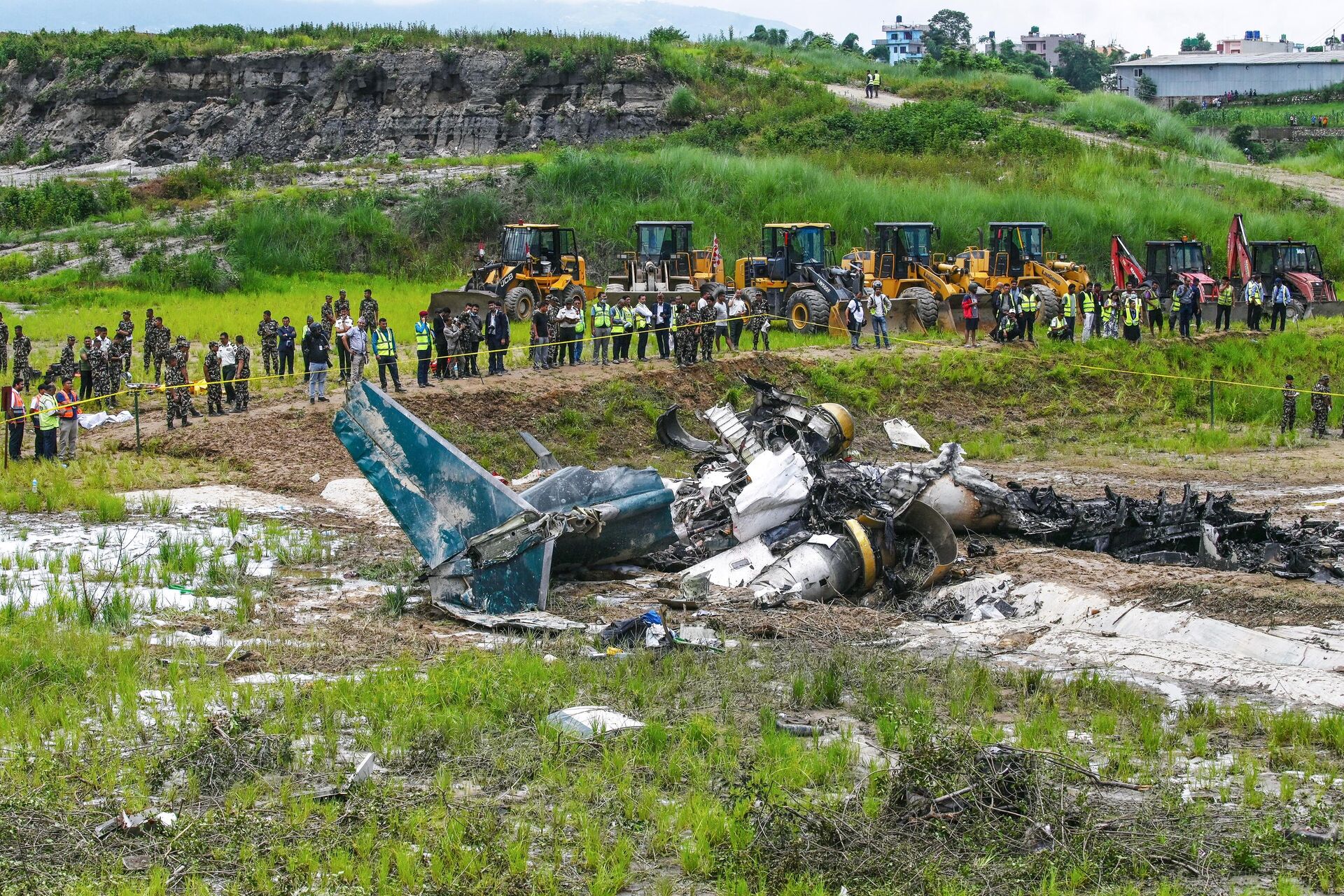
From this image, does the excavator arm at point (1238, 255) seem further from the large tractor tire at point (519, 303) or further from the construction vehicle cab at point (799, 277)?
the large tractor tire at point (519, 303)

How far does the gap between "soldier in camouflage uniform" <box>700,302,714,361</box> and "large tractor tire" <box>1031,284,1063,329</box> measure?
340 inches

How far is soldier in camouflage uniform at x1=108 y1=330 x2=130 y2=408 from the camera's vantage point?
1998cm

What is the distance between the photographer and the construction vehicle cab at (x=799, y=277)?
28.1m

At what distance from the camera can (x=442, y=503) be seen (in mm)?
11602

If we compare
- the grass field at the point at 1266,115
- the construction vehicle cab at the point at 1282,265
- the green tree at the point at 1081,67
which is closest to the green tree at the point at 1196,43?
the green tree at the point at 1081,67

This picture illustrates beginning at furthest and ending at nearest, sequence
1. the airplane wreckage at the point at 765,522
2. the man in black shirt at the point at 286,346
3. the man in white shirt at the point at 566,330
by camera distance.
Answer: the man in white shirt at the point at 566,330, the man in black shirt at the point at 286,346, the airplane wreckage at the point at 765,522

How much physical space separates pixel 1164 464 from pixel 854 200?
21601 millimetres

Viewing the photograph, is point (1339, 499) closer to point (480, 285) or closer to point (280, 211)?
point (480, 285)

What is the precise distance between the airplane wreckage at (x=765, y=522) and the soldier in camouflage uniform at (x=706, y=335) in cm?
806

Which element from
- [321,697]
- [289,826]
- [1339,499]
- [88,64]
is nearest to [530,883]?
[289,826]

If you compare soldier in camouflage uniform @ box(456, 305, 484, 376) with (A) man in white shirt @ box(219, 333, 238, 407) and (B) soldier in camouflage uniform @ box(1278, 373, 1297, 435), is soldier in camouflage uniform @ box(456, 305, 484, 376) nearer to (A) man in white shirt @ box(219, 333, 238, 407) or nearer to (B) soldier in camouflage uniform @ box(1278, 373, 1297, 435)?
(A) man in white shirt @ box(219, 333, 238, 407)

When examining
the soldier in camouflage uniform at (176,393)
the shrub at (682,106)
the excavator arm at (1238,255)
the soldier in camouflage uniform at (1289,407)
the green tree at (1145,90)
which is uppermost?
the green tree at (1145,90)

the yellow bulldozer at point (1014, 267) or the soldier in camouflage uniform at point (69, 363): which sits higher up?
the yellow bulldozer at point (1014, 267)

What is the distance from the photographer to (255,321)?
27891 millimetres
